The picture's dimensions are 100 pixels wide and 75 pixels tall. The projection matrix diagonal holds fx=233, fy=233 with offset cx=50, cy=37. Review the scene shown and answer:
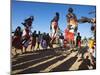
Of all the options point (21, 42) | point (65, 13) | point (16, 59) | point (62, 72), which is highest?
point (65, 13)

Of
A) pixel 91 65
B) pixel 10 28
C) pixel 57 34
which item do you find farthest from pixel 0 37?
pixel 91 65

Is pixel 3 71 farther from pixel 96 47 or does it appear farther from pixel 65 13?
pixel 96 47

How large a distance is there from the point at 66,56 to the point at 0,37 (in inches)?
29.4

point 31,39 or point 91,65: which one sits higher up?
point 31,39

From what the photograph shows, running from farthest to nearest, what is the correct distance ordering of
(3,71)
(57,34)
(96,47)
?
(96,47) < (57,34) < (3,71)

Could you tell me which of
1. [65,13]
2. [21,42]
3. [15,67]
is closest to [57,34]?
[65,13]

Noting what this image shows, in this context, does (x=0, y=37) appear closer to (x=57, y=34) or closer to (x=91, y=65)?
(x=57, y=34)

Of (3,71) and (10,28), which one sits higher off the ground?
(10,28)

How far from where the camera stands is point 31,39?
2400mm

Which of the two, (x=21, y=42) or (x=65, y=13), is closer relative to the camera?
(x=21, y=42)

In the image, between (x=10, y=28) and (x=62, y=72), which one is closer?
(x=10, y=28)

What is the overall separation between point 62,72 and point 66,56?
0.18 m

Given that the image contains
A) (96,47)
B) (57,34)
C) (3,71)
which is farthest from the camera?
(96,47)

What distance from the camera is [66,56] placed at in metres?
2.55
